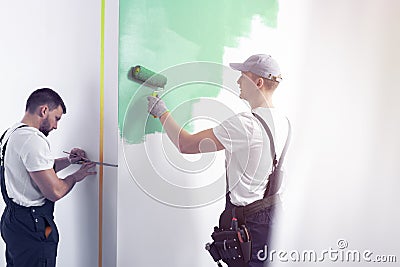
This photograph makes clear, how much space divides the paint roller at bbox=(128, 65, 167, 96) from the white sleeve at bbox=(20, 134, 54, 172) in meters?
0.46

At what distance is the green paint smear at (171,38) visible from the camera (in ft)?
5.56

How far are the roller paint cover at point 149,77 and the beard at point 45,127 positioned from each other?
16.1 inches

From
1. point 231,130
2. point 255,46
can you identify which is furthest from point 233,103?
point 255,46

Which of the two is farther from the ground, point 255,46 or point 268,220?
point 255,46

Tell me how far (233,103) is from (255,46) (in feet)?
0.69

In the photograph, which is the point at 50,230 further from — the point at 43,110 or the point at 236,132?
the point at 236,132

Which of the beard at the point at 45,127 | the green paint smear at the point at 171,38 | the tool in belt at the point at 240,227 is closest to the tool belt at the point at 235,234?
the tool in belt at the point at 240,227

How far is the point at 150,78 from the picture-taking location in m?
1.81

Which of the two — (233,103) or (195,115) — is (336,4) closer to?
(233,103)

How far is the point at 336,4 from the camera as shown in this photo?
5.34 ft

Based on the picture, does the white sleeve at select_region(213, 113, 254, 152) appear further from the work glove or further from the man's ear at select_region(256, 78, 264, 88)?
the work glove

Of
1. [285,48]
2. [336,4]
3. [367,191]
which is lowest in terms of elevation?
[367,191]

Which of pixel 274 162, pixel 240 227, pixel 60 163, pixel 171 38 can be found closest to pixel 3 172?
pixel 60 163

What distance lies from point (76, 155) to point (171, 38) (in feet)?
2.10
